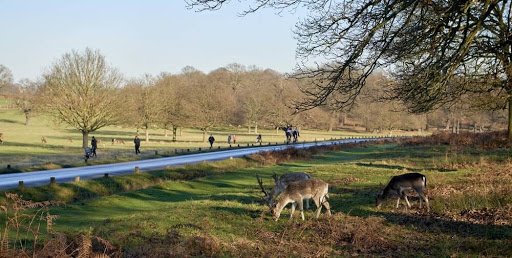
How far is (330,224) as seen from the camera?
43.0ft

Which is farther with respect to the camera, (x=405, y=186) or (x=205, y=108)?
(x=205, y=108)

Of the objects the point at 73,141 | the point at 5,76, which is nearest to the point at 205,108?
the point at 73,141

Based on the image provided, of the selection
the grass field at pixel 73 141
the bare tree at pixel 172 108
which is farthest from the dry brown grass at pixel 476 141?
the bare tree at pixel 172 108

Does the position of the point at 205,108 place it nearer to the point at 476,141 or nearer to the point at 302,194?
the point at 476,141

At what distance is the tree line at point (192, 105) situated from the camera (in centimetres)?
5425

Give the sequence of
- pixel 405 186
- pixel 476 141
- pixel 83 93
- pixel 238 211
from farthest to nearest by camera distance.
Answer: pixel 83 93 < pixel 476 141 < pixel 405 186 < pixel 238 211

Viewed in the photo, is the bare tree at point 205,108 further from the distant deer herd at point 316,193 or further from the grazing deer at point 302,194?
the grazing deer at point 302,194

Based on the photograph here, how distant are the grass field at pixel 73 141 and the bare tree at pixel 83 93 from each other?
3424 millimetres

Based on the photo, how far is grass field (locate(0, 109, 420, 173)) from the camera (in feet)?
136

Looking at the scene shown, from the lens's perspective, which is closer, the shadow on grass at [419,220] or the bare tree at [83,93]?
the shadow on grass at [419,220]

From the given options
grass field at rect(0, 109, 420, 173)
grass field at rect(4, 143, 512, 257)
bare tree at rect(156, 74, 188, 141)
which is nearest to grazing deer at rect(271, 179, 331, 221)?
grass field at rect(4, 143, 512, 257)

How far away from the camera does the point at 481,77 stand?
2298cm

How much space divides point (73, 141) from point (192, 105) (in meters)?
18.4

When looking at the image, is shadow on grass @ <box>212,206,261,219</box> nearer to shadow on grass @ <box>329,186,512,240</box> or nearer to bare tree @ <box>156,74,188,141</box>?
shadow on grass @ <box>329,186,512,240</box>
